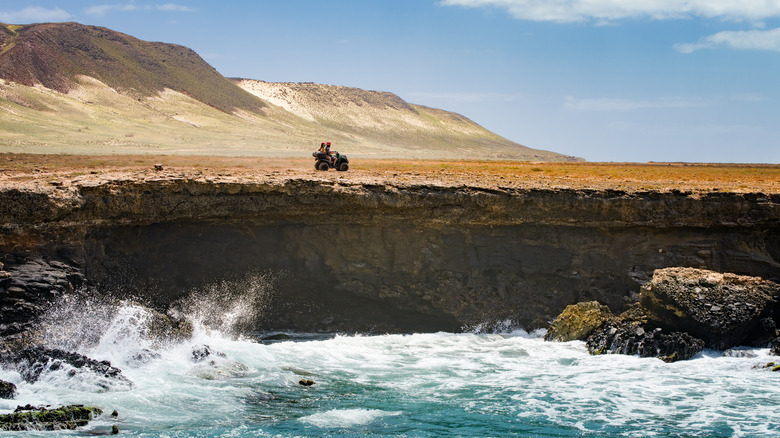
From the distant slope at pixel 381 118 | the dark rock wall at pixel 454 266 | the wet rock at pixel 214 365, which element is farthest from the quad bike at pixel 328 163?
the distant slope at pixel 381 118

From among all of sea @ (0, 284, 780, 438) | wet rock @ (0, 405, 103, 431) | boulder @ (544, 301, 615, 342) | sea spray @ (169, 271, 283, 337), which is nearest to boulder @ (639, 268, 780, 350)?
sea @ (0, 284, 780, 438)

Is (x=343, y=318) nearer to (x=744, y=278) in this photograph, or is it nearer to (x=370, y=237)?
(x=370, y=237)

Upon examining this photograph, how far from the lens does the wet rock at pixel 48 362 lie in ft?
46.1

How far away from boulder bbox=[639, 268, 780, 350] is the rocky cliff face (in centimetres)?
281

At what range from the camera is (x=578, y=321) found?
19.0m

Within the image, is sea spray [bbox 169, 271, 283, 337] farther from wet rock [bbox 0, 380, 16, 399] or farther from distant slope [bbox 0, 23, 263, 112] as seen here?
distant slope [bbox 0, 23, 263, 112]

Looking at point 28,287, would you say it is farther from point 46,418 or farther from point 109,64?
point 109,64

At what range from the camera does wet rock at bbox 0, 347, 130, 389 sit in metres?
14.1

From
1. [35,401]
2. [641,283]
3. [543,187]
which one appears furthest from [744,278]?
[35,401]

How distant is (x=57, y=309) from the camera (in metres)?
16.2

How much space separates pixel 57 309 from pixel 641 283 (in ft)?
51.1

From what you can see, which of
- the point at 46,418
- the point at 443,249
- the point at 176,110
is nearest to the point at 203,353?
the point at 46,418

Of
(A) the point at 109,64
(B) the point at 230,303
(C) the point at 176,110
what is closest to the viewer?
(B) the point at 230,303

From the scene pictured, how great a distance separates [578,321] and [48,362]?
12878mm
